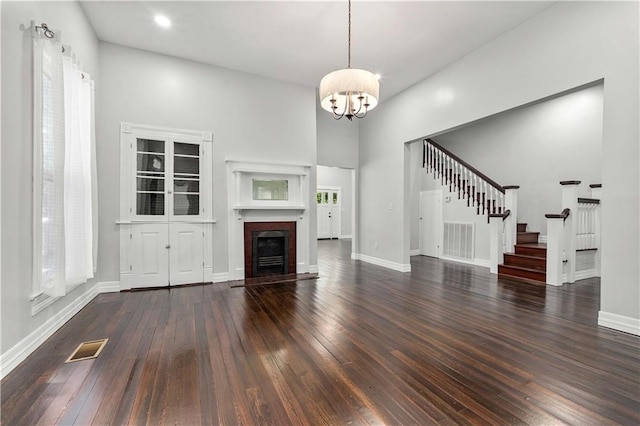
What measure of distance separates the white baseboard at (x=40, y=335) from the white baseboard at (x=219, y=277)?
1.59 m

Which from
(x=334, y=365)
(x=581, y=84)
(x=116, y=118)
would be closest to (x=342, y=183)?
(x=116, y=118)

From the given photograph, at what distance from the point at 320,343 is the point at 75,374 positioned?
6.00 ft

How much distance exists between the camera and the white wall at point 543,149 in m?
5.39

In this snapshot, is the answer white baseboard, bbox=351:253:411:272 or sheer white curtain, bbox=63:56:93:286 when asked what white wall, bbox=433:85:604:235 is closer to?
white baseboard, bbox=351:253:411:272

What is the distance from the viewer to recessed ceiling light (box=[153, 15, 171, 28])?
3668mm

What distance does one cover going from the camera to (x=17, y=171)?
2176 mm

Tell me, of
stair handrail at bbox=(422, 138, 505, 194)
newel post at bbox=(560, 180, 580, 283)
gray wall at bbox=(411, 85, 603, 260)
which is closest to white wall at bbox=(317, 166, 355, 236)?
stair handrail at bbox=(422, 138, 505, 194)

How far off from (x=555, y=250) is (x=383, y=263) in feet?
9.80

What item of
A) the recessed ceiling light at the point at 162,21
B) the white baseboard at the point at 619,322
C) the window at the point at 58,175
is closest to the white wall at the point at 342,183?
the recessed ceiling light at the point at 162,21

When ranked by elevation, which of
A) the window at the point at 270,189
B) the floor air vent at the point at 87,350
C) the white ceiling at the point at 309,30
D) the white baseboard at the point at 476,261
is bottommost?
the floor air vent at the point at 87,350

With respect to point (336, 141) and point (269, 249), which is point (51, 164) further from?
point (336, 141)

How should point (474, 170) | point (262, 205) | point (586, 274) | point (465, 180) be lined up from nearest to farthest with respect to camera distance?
point (586, 274)
point (262, 205)
point (474, 170)
point (465, 180)

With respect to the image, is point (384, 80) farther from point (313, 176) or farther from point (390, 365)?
point (390, 365)

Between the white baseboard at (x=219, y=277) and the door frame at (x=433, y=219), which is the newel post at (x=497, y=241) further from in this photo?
the white baseboard at (x=219, y=277)
